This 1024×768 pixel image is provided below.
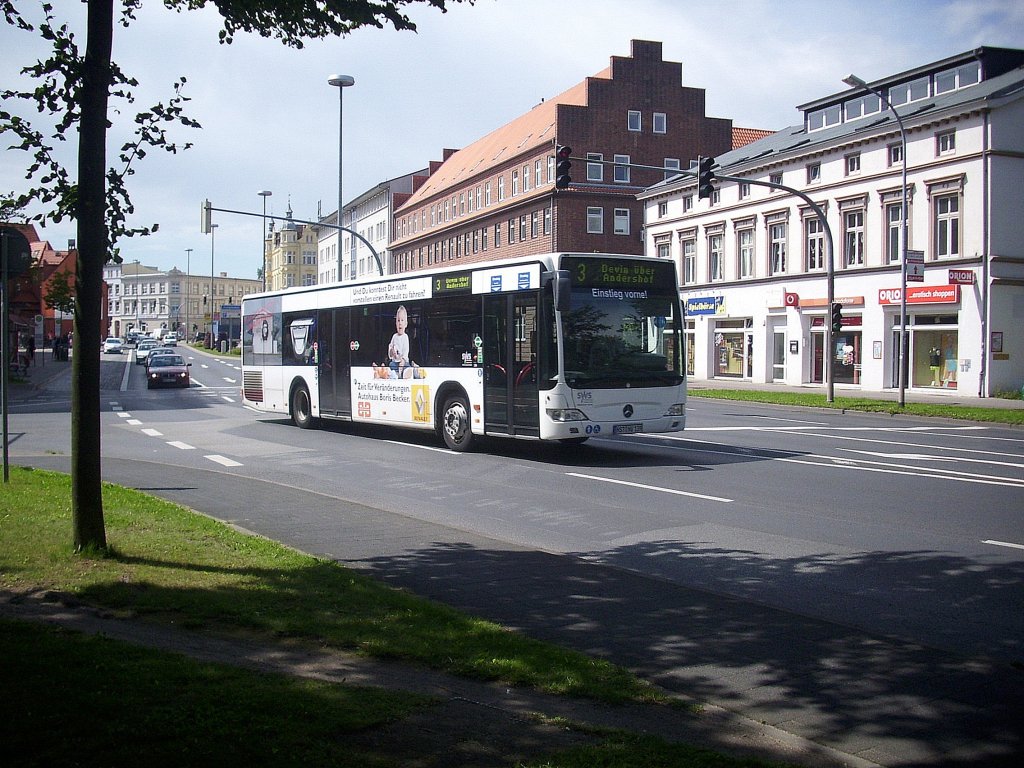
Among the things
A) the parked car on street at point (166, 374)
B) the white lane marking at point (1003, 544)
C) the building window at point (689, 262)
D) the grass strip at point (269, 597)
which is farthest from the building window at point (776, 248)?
the grass strip at point (269, 597)

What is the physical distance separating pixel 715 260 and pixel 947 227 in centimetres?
1595

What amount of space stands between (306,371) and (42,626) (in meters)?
17.1

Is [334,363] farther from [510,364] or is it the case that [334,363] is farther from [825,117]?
[825,117]

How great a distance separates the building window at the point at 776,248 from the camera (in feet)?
148

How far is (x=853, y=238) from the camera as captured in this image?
40.3 m

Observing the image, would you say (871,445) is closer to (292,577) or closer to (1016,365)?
(292,577)

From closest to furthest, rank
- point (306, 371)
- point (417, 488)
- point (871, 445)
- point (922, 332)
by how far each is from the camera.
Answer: point (417, 488), point (871, 445), point (306, 371), point (922, 332)

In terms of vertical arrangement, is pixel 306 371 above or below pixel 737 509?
above

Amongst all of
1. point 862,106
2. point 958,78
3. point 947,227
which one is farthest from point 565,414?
point 862,106

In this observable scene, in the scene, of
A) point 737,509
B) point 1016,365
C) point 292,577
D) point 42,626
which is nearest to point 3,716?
point 42,626

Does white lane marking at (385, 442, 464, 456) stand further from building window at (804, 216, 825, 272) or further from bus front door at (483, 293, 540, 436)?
building window at (804, 216, 825, 272)

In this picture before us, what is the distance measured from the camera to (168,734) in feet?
12.9

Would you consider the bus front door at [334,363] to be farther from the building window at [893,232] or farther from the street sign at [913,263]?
the building window at [893,232]

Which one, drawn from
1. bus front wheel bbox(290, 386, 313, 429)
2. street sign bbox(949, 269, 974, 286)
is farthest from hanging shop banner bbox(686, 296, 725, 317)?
bus front wheel bbox(290, 386, 313, 429)
